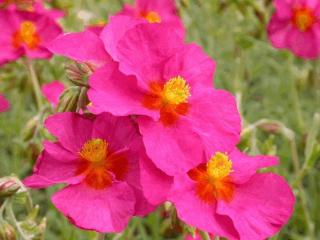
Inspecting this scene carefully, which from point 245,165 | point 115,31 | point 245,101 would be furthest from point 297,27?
point 115,31

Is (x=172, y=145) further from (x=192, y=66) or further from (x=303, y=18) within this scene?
(x=303, y=18)

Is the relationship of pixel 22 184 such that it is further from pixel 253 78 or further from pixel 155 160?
pixel 253 78

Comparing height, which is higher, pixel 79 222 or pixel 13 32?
pixel 79 222

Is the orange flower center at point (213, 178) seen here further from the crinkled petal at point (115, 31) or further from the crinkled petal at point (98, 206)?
the crinkled petal at point (115, 31)

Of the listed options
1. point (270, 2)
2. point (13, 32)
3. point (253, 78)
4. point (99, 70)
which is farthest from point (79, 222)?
point (253, 78)

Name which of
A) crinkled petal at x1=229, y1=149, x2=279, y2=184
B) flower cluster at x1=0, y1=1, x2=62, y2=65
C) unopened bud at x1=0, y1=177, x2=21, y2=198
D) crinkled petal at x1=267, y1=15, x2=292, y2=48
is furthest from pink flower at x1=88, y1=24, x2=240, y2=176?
crinkled petal at x1=267, y1=15, x2=292, y2=48

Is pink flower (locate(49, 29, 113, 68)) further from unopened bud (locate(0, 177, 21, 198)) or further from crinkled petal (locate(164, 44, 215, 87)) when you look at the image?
unopened bud (locate(0, 177, 21, 198))

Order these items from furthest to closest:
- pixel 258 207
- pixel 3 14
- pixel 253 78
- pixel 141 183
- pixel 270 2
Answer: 1. pixel 253 78
2. pixel 270 2
3. pixel 3 14
4. pixel 258 207
5. pixel 141 183
